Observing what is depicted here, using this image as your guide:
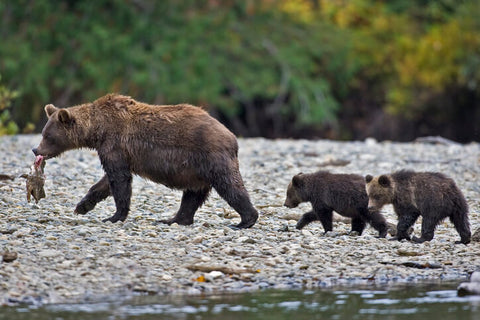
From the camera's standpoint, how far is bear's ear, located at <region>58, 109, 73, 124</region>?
966 centimetres

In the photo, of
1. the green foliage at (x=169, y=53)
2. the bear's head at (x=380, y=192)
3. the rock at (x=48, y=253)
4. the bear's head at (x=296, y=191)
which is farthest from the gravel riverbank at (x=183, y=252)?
the green foliage at (x=169, y=53)

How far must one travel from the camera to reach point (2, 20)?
2691cm

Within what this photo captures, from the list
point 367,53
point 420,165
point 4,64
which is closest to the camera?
point 420,165

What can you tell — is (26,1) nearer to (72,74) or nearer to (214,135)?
(72,74)

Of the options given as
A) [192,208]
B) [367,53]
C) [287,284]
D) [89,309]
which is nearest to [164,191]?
[192,208]

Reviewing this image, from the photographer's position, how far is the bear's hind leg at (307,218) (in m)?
9.62

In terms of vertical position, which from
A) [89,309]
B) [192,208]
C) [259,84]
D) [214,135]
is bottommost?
[89,309]

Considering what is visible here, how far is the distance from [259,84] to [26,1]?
7356 mm

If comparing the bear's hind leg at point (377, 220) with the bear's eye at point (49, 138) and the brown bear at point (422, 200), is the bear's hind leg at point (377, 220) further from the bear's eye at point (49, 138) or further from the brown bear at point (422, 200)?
the bear's eye at point (49, 138)

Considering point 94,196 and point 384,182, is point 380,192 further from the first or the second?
point 94,196

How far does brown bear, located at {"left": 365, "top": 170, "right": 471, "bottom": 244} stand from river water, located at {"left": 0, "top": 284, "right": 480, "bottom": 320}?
4.97 ft

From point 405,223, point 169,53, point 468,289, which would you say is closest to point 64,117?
point 405,223

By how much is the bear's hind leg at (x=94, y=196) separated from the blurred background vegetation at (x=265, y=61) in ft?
52.5

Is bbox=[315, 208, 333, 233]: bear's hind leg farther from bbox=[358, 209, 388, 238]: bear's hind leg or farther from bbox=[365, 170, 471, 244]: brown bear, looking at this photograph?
bbox=[365, 170, 471, 244]: brown bear
